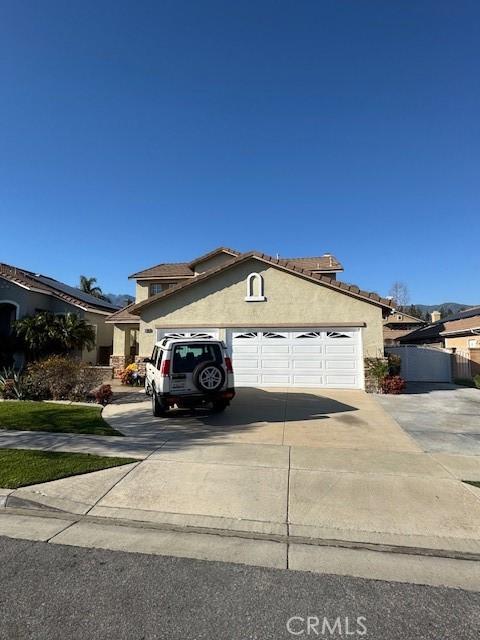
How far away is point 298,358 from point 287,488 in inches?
407

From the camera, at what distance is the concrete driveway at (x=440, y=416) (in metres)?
7.68

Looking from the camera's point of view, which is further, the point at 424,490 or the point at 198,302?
the point at 198,302

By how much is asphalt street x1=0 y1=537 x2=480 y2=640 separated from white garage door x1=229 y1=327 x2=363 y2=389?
1210 centimetres

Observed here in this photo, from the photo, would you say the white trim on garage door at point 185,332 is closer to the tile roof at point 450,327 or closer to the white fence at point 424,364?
the white fence at point 424,364

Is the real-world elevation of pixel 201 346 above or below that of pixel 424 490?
above

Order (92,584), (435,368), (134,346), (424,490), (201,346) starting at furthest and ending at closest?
(134,346)
(435,368)
(201,346)
(424,490)
(92,584)

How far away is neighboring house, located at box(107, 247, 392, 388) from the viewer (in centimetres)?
1534

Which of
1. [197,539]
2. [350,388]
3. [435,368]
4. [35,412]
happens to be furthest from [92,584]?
[435,368]

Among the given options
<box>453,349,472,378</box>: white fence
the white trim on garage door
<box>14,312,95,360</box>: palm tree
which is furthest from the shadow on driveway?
<box>453,349,472,378</box>: white fence

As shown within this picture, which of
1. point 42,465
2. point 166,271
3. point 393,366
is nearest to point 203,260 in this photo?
point 166,271

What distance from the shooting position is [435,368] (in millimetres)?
18844

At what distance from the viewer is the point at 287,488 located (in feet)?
17.7

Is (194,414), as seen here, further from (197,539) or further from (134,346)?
(134,346)

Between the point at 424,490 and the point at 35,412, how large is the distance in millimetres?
9235
